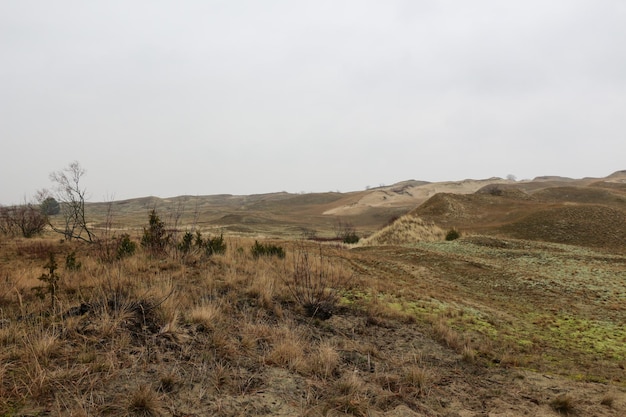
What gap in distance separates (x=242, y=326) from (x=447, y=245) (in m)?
17.5

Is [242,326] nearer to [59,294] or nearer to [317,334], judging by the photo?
[317,334]

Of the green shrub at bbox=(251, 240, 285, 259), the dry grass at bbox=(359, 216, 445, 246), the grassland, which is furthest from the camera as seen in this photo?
the dry grass at bbox=(359, 216, 445, 246)

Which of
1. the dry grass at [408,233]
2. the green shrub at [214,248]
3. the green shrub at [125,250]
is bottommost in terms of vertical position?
the dry grass at [408,233]

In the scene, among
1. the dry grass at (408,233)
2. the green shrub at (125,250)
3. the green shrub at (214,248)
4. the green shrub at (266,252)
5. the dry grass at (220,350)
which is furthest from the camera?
the dry grass at (408,233)

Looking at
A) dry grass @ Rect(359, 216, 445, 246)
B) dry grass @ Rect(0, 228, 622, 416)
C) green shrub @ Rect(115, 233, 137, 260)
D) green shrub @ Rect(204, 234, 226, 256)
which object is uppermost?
green shrub @ Rect(115, 233, 137, 260)

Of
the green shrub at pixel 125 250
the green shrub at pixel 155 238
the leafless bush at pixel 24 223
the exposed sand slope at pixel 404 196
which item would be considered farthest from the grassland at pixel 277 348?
the exposed sand slope at pixel 404 196

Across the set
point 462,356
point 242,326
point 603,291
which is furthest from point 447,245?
point 242,326

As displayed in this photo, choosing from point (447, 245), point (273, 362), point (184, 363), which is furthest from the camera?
point (447, 245)

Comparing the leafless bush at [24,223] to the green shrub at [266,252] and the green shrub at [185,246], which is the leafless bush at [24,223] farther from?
the green shrub at [266,252]

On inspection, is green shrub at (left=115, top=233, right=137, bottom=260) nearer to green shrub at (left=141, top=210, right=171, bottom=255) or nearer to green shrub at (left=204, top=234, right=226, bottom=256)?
green shrub at (left=141, top=210, right=171, bottom=255)

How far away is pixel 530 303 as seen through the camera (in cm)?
1015

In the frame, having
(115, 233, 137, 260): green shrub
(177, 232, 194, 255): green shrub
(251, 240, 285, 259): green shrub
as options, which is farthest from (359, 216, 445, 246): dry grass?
(115, 233, 137, 260): green shrub

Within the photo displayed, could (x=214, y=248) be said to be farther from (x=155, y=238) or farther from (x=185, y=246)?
(x=155, y=238)

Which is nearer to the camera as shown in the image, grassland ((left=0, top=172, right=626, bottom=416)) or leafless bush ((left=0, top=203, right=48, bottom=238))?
grassland ((left=0, top=172, right=626, bottom=416))
